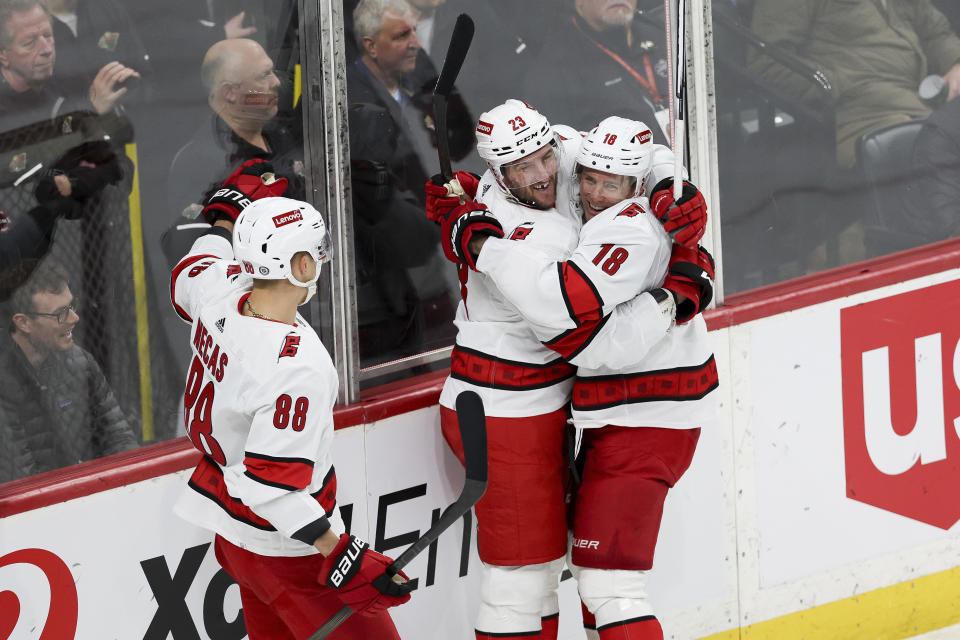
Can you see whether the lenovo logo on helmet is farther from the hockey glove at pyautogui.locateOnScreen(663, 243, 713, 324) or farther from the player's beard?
the hockey glove at pyautogui.locateOnScreen(663, 243, 713, 324)

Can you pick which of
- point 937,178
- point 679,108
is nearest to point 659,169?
point 679,108

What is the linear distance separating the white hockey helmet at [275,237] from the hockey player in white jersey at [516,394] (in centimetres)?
45

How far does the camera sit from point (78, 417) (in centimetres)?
246

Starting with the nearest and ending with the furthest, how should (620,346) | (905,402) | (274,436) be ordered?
(274,436), (620,346), (905,402)

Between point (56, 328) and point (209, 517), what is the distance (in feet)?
1.73

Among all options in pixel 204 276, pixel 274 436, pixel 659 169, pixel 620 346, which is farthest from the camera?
pixel 659 169

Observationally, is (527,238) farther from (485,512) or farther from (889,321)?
(889,321)

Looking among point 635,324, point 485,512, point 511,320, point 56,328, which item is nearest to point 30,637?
point 56,328

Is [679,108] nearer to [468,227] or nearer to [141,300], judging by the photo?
[468,227]

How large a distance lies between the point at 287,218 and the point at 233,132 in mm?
596

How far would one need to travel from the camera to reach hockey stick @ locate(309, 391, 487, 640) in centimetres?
212

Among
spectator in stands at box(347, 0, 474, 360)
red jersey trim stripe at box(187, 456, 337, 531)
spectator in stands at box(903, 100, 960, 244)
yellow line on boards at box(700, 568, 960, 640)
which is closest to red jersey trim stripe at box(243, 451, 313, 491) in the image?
red jersey trim stripe at box(187, 456, 337, 531)

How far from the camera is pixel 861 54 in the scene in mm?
3369

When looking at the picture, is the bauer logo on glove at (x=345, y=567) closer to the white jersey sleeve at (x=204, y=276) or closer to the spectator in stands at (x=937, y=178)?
the white jersey sleeve at (x=204, y=276)
